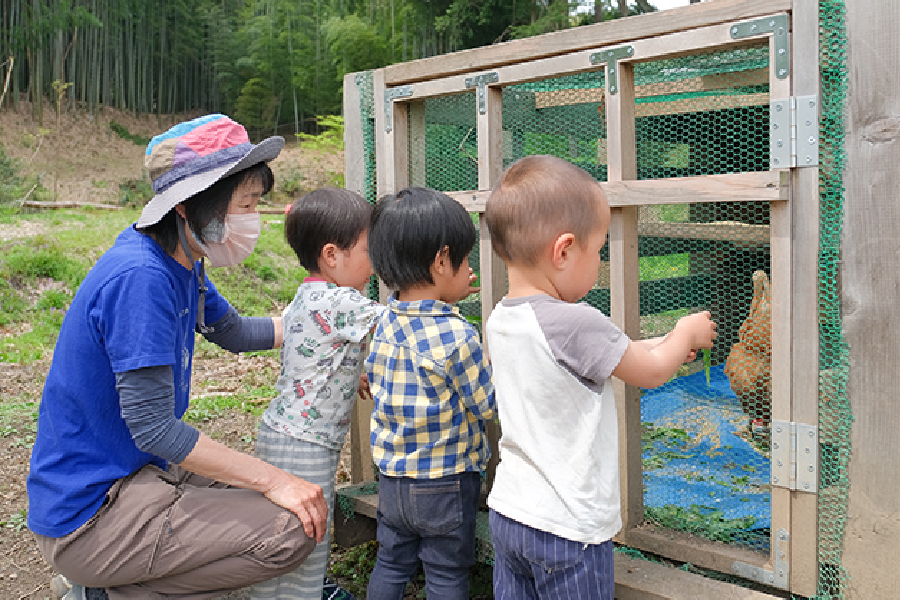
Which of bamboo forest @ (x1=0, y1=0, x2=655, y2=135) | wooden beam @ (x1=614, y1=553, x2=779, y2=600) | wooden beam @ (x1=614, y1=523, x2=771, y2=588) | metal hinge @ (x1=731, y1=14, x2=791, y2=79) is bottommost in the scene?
wooden beam @ (x1=614, y1=553, x2=779, y2=600)

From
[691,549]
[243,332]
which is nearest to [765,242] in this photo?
[691,549]

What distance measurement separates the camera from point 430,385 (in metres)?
2.05

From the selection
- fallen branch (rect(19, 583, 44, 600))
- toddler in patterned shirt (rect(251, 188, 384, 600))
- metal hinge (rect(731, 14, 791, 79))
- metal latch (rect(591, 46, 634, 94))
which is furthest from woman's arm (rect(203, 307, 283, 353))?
metal hinge (rect(731, 14, 791, 79))

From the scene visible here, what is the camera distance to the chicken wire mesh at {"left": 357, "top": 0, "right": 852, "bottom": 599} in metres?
1.81

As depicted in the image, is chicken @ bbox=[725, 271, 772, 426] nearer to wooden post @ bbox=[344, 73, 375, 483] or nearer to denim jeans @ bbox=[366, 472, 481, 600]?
denim jeans @ bbox=[366, 472, 481, 600]

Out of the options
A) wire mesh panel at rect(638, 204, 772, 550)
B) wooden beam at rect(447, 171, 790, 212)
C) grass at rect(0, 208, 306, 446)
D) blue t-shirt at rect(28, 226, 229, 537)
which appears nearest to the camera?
wooden beam at rect(447, 171, 790, 212)

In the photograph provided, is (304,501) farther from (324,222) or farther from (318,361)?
(324,222)

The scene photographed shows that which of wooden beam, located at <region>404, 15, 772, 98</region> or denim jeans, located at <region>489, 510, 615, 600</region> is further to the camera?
wooden beam, located at <region>404, 15, 772, 98</region>

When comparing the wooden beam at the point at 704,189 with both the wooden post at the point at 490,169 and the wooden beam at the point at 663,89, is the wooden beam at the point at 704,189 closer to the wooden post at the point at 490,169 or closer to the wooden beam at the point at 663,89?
the wooden post at the point at 490,169

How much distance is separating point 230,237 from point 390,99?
0.94 metres

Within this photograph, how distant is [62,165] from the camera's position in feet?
79.5

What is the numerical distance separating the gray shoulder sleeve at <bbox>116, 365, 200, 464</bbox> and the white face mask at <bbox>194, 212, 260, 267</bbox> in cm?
35

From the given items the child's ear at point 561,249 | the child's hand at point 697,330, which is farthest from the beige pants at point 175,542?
the child's hand at point 697,330

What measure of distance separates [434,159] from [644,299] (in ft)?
4.72
